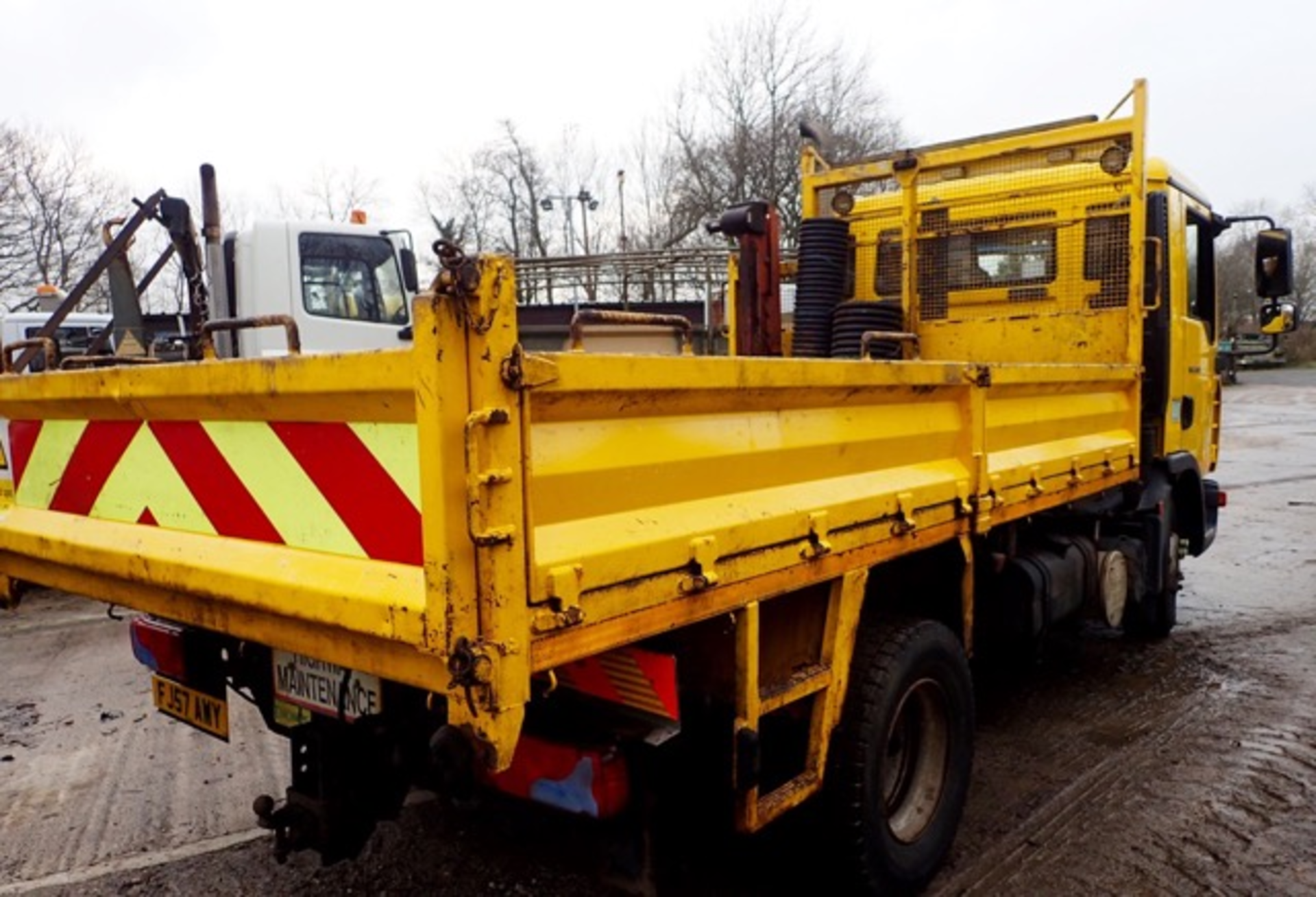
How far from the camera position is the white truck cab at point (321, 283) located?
816cm

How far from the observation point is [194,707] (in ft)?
9.29

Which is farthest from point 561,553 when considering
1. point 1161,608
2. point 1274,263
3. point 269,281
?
point 269,281

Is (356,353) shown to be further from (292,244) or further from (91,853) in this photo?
(292,244)

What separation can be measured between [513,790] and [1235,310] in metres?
46.7

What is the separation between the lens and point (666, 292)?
1847cm

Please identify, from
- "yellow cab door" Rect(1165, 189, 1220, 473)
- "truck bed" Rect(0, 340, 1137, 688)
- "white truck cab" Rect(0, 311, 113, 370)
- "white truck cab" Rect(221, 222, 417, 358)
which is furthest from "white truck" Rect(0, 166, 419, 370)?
"white truck cab" Rect(0, 311, 113, 370)

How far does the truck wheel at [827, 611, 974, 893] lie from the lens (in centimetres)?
275

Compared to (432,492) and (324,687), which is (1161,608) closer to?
(324,687)

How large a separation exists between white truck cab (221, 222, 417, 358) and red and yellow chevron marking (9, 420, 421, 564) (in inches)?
213

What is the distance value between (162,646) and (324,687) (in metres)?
0.86

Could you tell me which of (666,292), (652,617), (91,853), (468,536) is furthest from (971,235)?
(666,292)

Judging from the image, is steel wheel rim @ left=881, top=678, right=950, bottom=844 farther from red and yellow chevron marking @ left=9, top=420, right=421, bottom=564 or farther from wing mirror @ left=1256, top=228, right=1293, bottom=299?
wing mirror @ left=1256, top=228, right=1293, bottom=299

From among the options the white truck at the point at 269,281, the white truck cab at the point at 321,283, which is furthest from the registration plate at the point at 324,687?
the white truck cab at the point at 321,283

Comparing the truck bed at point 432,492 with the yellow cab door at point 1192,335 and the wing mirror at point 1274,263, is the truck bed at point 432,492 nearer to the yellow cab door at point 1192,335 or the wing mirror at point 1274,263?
the yellow cab door at point 1192,335
